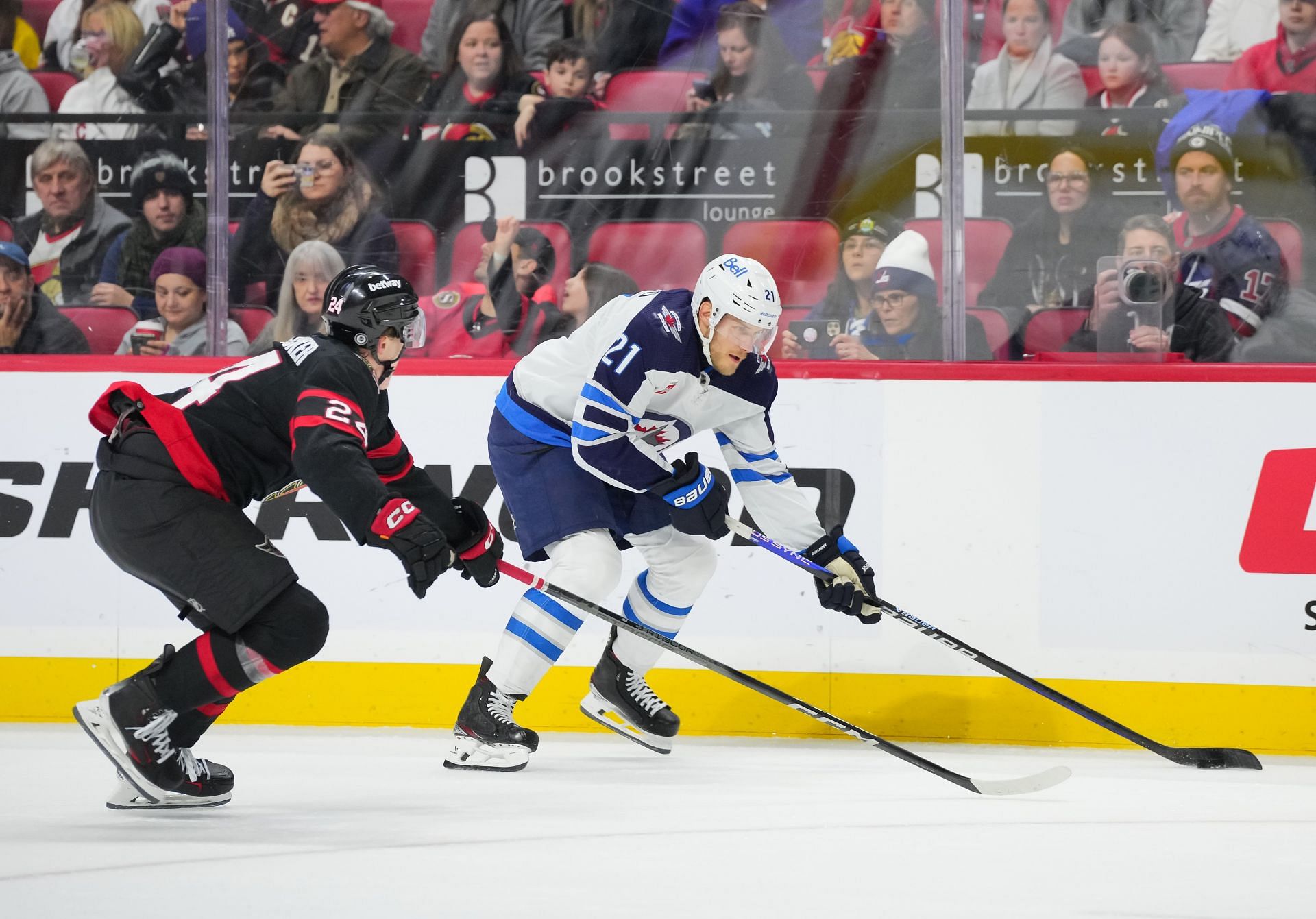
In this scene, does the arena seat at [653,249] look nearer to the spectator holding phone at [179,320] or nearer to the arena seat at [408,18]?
the arena seat at [408,18]

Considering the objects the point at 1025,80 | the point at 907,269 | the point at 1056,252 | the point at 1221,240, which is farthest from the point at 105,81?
the point at 1221,240

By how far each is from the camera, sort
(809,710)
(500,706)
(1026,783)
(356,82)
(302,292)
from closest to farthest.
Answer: (1026,783) → (809,710) → (500,706) → (302,292) → (356,82)

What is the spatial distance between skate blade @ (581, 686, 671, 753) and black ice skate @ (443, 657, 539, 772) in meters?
0.31

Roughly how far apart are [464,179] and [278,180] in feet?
1.89

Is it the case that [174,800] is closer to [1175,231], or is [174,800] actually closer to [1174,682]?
[1174,682]

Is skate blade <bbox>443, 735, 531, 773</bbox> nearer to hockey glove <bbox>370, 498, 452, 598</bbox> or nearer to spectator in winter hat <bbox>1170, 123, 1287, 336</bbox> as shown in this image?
hockey glove <bbox>370, 498, 452, 598</bbox>

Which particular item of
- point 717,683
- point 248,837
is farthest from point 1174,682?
point 248,837

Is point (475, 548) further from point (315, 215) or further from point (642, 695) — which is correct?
point (315, 215)

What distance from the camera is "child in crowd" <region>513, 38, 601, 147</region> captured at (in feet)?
14.9

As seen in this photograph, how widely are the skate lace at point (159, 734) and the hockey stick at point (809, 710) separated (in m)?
0.75

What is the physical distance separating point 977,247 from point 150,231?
2.50 meters

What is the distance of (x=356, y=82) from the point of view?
464 centimetres

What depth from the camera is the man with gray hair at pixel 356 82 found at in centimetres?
458

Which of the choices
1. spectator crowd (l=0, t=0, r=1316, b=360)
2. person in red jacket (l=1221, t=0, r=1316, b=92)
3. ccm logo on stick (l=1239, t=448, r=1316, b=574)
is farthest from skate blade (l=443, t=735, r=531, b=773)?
person in red jacket (l=1221, t=0, r=1316, b=92)
